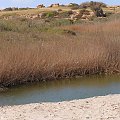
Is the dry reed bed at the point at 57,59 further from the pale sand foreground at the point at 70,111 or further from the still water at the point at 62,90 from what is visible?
the pale sand foreground at the point at 70,111

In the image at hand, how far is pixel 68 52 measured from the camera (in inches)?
639

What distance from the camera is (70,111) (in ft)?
30.6

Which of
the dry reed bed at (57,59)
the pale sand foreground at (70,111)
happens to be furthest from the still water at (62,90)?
the pale sand foreground at (70,111)

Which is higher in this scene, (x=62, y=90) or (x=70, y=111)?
(x=70, y=111)

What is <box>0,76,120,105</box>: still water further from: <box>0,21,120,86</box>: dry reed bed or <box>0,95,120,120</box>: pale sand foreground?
<box>0,95,120,120</box>: pale sand foreground

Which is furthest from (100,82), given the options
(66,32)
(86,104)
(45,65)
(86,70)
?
(66,32)

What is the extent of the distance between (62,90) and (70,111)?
4.82 metres

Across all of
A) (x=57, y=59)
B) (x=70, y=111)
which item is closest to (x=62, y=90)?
(x=57, y=59)

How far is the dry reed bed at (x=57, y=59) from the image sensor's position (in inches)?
559

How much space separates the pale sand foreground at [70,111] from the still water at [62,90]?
216 cm

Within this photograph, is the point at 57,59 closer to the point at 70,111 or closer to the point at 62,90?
the point at 62,90

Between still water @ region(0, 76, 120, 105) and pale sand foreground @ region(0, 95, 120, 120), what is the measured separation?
2.16 metres

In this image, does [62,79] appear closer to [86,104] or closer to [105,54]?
[105,54]

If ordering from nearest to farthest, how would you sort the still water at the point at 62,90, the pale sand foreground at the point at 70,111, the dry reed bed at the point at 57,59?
the pale sand foreground at the point at 70,111 < the still water at the point at 62,90 < the dry reed bed at the point at 57,59
